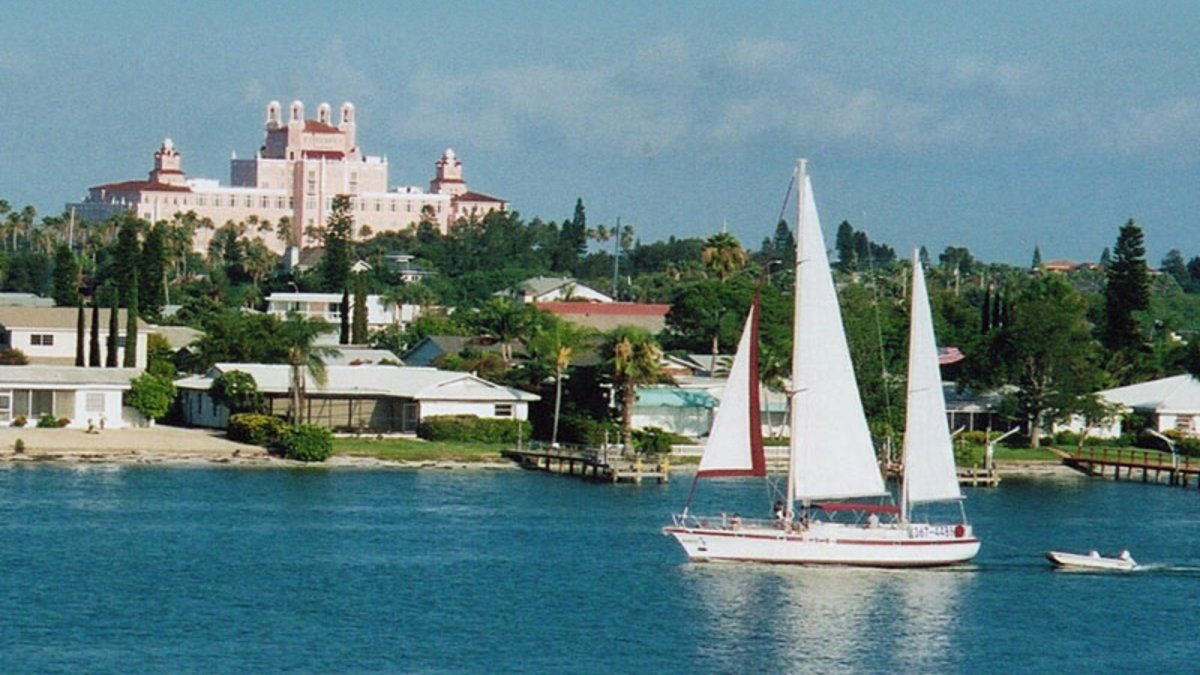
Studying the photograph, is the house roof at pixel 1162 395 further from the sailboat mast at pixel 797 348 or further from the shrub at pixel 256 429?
the sailboat mast at pixel 797 348

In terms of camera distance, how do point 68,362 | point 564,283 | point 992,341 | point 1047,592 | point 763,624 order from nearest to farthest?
point 763,624 < point 1047,592 < point 992,341 < point 68,362 < point 564,283

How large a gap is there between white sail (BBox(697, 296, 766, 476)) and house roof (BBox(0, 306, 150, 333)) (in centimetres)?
5247

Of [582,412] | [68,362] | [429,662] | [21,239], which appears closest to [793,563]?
[429,662]

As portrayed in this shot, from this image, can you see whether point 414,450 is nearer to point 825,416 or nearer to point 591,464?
point 591,464

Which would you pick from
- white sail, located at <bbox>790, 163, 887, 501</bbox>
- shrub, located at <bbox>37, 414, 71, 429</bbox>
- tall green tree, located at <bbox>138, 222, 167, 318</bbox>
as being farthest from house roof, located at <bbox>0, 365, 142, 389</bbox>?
white sail, located at <bbox>790, 163, 887, 501</bbox>

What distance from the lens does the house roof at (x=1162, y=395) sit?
99562 millimetres

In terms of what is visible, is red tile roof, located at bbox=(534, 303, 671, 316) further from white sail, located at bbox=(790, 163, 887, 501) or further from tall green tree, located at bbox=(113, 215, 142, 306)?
white sail, located at bbox=(790, 163, 887, 501)

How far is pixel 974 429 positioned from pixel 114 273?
155ft

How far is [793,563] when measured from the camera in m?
56.3

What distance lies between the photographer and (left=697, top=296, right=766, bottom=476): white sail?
187 feet

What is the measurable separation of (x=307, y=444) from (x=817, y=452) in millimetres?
30589

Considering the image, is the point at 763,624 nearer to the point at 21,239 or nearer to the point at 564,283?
the point at 564,283

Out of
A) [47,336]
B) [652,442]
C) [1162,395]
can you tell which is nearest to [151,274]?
[47,336]

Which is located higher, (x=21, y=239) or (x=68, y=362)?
(x=21, y=239)
